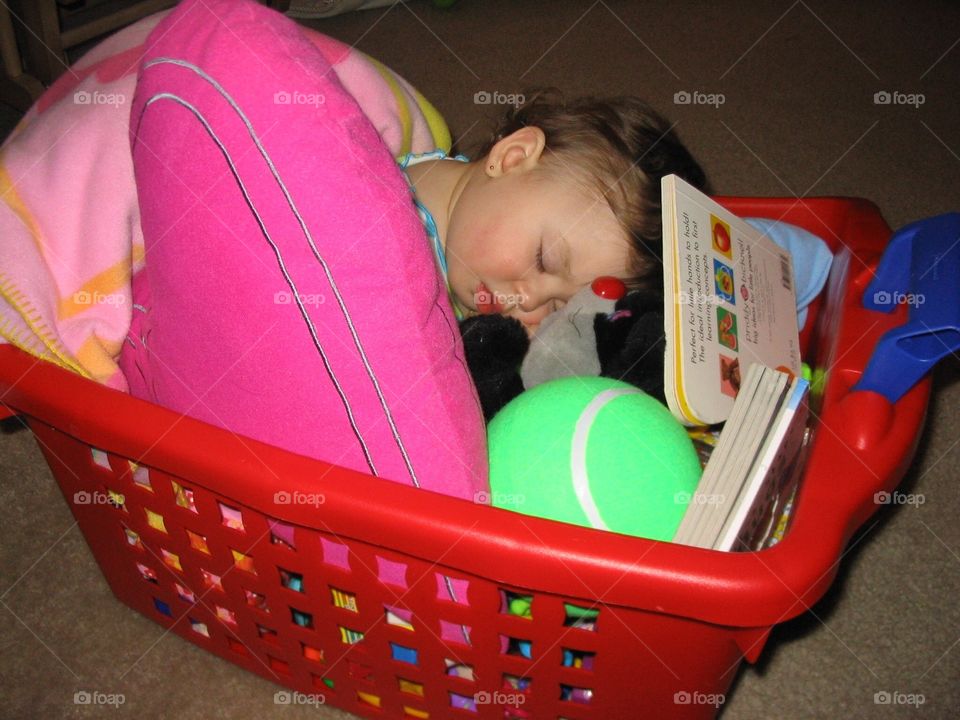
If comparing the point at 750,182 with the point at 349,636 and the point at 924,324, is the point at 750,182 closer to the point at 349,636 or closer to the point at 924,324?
the point at 924,324

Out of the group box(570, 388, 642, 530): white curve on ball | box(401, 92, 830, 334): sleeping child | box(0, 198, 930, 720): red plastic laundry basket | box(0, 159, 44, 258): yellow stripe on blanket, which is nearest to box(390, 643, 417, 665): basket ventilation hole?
box(0, 198, 930, 720): red plastic laundry basket

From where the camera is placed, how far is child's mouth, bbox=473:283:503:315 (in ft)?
2.91

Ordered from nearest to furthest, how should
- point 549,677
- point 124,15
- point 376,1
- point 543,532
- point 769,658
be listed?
point 543,532, point 549,677, point 769,658, point 124,15, point 376,1

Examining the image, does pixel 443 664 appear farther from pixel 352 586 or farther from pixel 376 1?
pixel 376 1

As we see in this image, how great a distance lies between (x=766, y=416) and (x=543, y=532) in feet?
0.67

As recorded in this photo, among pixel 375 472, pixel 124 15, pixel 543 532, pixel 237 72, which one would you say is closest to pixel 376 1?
pixel 124 15

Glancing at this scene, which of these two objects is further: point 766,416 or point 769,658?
point 769,658

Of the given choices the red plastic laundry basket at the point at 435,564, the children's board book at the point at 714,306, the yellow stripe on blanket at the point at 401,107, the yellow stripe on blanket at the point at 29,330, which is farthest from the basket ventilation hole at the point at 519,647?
the yellow stripe on blanket at the point at 401,107

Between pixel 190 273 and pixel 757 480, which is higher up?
pixel 190 273

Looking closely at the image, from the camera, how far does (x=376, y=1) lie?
1.73 metres

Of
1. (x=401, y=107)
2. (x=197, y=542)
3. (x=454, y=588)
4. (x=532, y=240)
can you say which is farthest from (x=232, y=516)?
(x=401, y=107)

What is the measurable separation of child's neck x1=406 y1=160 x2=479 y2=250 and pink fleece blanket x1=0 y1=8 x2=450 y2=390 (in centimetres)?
31

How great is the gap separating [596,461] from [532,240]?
0.92 ft

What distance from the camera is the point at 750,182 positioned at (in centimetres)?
139
